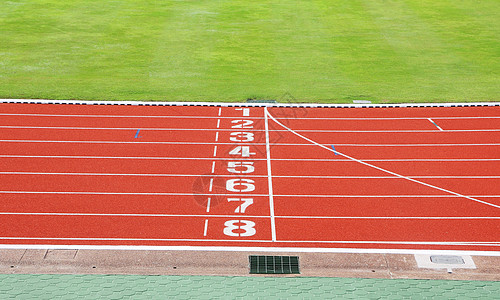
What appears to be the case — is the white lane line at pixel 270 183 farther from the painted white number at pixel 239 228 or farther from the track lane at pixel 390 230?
the painted white number at pixel 239 228

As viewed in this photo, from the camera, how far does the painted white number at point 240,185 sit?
1194 centimetres

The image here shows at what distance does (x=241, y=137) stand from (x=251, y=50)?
6.59m

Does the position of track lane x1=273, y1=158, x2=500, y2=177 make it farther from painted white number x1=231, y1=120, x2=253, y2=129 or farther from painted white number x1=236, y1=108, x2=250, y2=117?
painted white number x1=236, y1=108, x2=250, y2=117

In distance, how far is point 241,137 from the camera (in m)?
14.1

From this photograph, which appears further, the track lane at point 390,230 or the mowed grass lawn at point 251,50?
the mowed grass lawn at point 251,50

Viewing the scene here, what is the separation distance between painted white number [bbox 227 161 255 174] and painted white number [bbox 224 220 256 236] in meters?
1.93

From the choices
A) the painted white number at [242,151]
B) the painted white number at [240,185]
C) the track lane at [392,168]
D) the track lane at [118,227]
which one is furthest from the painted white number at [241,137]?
the track lane at [118,227]

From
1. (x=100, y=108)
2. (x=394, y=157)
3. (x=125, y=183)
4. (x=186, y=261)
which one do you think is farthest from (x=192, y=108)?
(x=186, y=261)

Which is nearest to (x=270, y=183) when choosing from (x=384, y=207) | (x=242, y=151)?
(x=242, y=151)

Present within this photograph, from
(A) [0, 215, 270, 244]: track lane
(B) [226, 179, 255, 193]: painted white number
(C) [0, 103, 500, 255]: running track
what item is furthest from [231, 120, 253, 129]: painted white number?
(A) [0, 215, 270, 244]: track lane

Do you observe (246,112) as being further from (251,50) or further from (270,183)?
(251,50)

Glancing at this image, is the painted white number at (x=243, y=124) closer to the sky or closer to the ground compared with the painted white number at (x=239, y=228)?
closer to the sky

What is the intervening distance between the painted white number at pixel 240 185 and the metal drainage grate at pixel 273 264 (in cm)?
226

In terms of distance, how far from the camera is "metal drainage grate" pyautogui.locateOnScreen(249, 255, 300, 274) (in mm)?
9578
